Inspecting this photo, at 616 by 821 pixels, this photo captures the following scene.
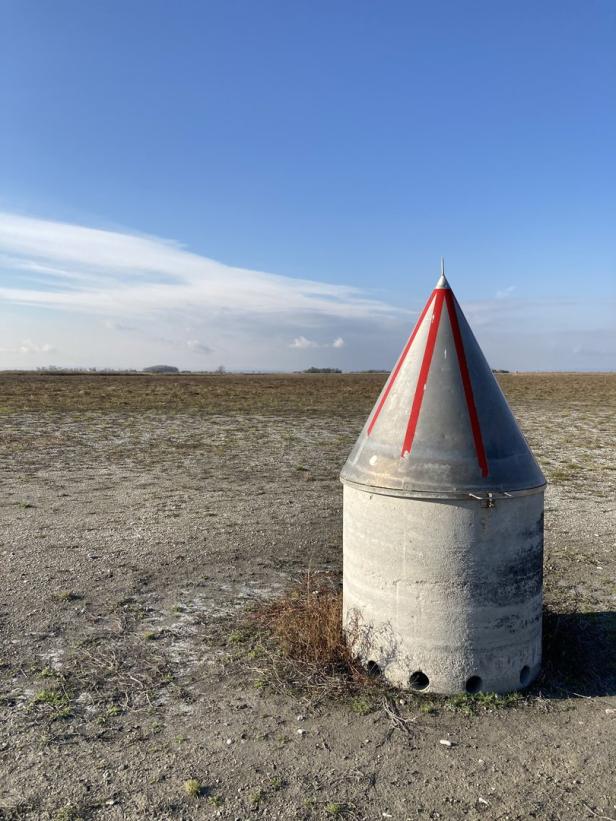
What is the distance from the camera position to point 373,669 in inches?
237

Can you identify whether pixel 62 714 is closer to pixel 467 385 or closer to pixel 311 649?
pixel 311 649

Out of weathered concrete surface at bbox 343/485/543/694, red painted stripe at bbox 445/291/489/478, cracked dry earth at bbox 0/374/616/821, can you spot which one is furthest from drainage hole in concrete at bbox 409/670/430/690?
red painted stripe at bbox 445/291/489/478

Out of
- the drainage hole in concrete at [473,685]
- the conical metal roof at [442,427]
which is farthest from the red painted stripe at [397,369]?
the drainage hole in concrete at [473,685]

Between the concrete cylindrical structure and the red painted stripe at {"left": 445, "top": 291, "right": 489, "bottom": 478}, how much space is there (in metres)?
0.01

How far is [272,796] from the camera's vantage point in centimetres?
448

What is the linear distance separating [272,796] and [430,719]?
60.5 inches

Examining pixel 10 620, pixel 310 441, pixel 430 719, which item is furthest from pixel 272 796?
pixel 310 441

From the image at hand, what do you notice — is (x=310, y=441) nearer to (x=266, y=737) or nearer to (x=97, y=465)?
(x=97, y=465)

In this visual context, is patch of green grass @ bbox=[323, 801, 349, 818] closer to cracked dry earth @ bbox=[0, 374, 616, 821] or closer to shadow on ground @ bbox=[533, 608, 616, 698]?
cracked dry earth @ bbox=[0, 374, 616, 821]

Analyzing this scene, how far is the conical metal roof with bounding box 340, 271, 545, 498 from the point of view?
562cm

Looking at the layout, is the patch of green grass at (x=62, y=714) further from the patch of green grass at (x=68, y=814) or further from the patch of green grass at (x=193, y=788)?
the patch of green grass at (x=193, y=788)

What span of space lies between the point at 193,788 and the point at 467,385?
372cm

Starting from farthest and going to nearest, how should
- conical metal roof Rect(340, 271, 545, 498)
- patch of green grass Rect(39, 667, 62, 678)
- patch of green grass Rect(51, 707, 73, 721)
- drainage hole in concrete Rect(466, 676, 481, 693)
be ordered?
1. patch of green grass Rect(39, 667, 62, 678)
2. drainage hole in concrete Rect(466, 676, 481, 693)
3. conical metal roof Rect(340, 271, 545, 498)
4. patch of green grass Rect(51, 707, 73, 721)

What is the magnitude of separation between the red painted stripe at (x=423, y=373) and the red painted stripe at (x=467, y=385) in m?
0.09
